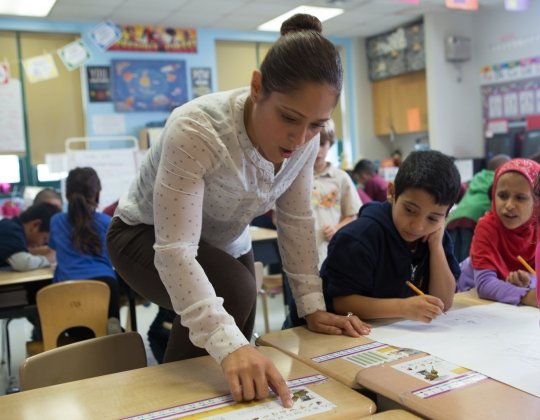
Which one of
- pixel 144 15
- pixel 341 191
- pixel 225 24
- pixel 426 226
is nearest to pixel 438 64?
pixel 225 24

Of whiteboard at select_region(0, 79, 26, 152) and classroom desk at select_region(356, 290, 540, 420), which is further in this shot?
whiteboard at select_region(0, 79, 26, 152)

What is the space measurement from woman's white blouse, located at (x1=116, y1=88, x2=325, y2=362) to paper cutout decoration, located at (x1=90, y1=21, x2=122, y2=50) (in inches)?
185

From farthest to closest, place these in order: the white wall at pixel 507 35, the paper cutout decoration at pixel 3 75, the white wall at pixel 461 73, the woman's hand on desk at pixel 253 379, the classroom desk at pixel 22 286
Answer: the white wall at pixel 461 73 → the white wall at pixel 507 35 → the paper cutout decoration at pixel 3 75 → the classroom desk at pixel 22 286 → the woman's hand on desk at pixel 253 379

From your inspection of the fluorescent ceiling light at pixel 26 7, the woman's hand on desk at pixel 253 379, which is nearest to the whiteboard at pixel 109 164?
the fluorescent ceiling light at pixel 26 7

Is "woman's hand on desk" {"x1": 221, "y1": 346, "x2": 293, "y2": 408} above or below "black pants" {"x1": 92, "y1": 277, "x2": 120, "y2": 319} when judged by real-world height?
above

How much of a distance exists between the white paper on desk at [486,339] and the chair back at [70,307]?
1.66m

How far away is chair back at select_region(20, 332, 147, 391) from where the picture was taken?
1.18 m

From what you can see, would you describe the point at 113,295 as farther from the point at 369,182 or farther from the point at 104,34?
the point at 104,34

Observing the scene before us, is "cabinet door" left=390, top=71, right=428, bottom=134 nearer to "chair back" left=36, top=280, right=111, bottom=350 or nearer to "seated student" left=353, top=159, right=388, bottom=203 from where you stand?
"seated student" left=353, top=159, right=388, bottom=203

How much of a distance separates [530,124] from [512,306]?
4.86 metres

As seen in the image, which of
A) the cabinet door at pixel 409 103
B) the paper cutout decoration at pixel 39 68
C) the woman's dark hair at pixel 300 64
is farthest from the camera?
the cabinet door at pixel 409 103

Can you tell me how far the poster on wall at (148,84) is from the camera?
5.77m

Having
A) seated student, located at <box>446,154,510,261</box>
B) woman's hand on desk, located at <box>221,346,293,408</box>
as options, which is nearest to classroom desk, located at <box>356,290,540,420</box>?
woman's hand on desk, located at <box>221,346,293,408</box>

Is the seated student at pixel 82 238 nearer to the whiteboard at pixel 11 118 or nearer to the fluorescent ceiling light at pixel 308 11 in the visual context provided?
the whiteboard at pixel 11 118
